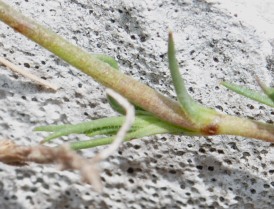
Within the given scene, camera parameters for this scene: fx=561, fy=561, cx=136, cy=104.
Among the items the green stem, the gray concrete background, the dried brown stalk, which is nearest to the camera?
the dried brown stalk

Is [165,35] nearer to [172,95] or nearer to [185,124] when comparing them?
[172,95]

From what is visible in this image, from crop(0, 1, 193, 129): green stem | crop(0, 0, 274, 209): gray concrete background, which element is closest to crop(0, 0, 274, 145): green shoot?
crop(0, 1, 193, 129): green stem

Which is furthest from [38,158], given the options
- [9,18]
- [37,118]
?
[37,118]

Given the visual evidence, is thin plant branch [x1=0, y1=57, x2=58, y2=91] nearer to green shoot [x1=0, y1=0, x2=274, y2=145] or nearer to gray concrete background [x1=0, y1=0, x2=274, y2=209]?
gray concrete background [x1=0, y1=0, x2=274, y2=209]

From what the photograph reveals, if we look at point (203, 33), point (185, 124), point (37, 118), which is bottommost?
point (37, 118)

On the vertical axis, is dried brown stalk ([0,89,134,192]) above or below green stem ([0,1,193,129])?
below

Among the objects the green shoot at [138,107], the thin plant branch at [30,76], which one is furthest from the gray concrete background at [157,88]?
the green shoot at [138,107]

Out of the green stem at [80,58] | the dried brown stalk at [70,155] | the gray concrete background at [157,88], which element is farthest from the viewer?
the gray concrete background at [157,88]

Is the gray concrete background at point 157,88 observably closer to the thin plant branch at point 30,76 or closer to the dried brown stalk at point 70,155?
the thin plant branch at point 30,76
